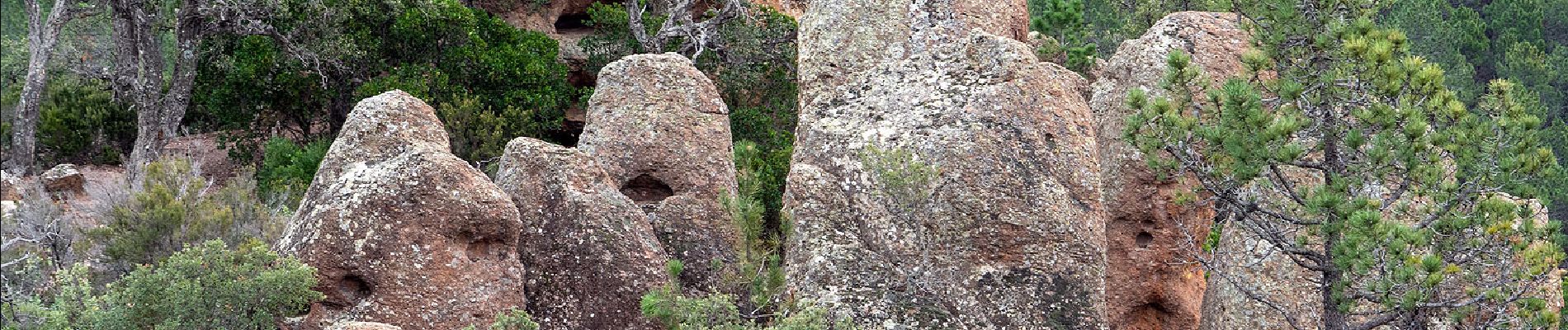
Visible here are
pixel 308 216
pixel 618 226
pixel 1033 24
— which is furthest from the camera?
pixel 1033 24

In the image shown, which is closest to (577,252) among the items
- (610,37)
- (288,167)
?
(288,167)

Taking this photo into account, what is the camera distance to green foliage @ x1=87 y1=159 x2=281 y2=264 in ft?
59.2

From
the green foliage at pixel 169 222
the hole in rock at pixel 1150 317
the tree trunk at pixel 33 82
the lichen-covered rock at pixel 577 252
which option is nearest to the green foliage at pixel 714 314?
the lichen-covered rock at pixel 577 252

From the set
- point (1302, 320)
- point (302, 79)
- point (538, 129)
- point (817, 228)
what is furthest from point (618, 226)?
point (302, 79)

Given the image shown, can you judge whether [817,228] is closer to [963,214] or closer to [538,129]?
[963,214]

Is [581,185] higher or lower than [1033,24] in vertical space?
higher

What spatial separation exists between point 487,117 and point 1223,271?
48.0ft

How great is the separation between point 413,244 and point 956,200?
4705 millimetres

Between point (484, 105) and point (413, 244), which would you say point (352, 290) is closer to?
point (413, 244)

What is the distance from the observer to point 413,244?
1177 cm

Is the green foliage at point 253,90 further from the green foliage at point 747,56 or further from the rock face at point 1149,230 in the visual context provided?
the rock face at point 1149,230

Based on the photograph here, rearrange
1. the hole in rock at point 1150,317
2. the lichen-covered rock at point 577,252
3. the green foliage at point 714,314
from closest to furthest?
the green foliage at point 714,314, the lichen-covered rock at point 577,252, the hole in rock at point 1150,317

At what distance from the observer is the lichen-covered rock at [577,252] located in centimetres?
1341

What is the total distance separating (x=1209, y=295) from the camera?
14.3m
